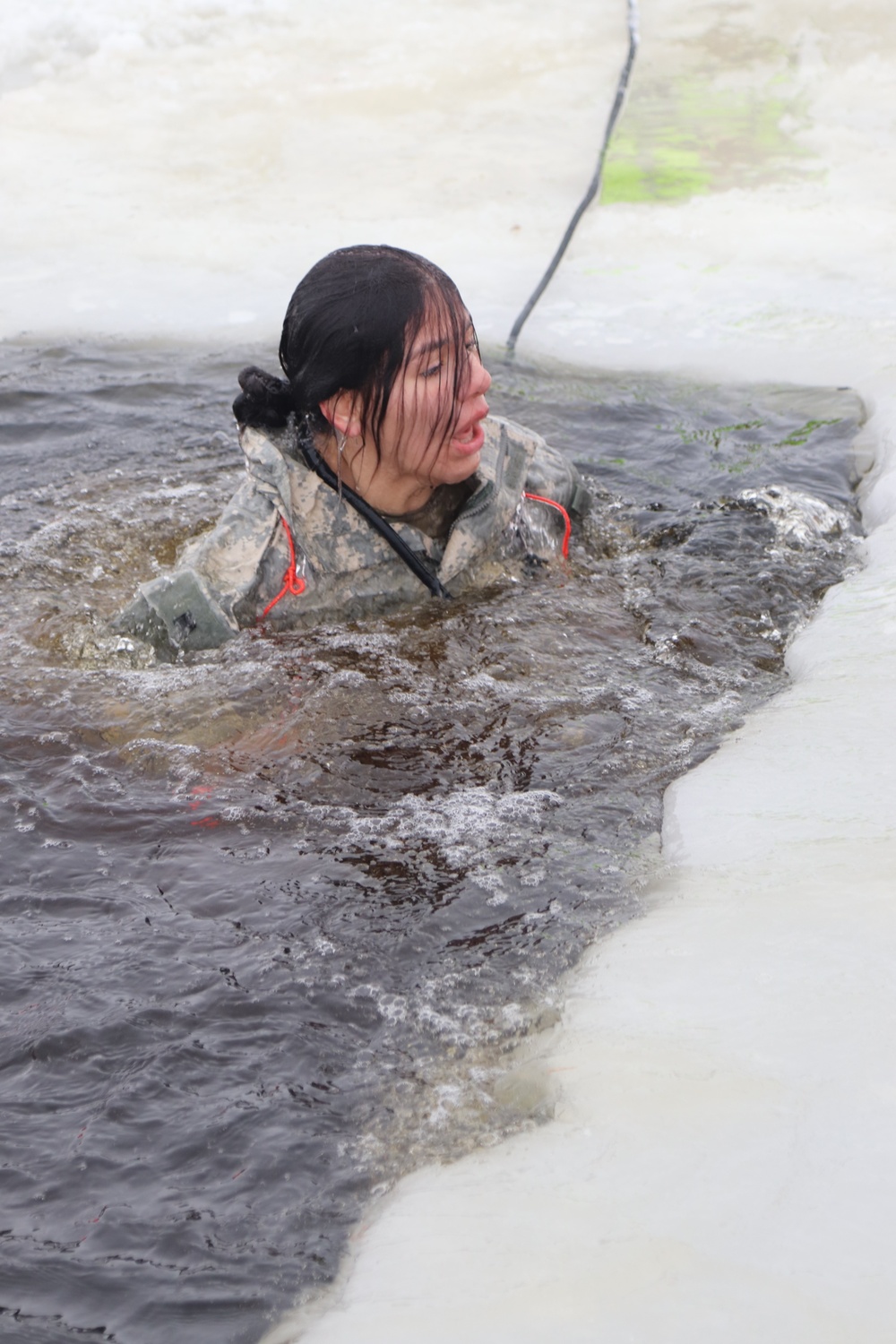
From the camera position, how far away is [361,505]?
3219 mm

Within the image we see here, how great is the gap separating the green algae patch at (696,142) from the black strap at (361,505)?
3407mm

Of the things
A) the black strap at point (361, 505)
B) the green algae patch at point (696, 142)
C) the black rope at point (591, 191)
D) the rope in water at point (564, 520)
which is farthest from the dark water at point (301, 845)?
the green algae patch at point (696, 142)

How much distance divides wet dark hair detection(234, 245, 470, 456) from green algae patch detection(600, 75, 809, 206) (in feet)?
11.1

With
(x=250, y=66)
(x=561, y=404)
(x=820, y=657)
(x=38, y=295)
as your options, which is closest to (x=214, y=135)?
(x=250, y=66)

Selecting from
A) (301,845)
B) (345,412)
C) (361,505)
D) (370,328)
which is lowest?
(301,845)

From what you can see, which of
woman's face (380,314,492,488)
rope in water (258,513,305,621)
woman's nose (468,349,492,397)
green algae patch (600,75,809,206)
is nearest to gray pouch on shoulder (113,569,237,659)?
rope in water (258,513,305,621)

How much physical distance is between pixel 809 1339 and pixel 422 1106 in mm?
649

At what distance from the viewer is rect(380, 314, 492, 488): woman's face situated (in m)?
3.01

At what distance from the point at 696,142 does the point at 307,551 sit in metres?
4.27

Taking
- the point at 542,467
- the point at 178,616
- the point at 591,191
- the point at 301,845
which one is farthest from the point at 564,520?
the point at 591,191

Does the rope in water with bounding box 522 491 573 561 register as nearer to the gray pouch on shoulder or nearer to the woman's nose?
the woman's nose

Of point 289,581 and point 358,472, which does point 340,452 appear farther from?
point 289,581

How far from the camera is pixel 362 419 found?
307cm

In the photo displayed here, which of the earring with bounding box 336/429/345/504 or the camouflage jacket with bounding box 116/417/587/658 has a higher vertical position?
the earring with bounding box 336/429/345/504
